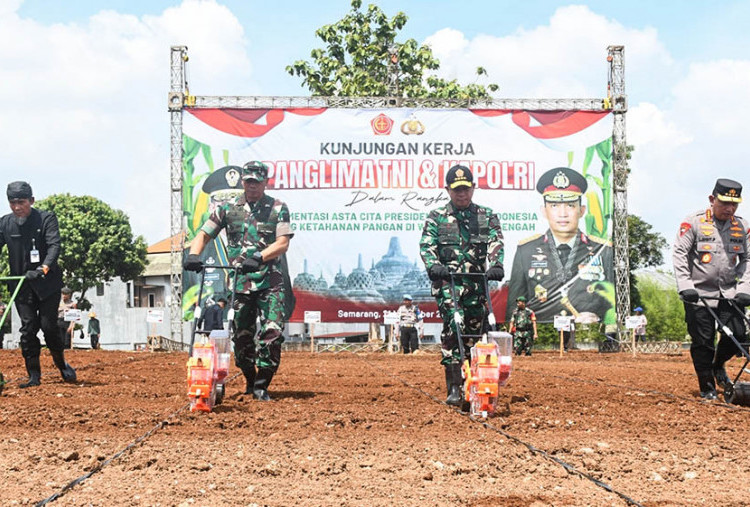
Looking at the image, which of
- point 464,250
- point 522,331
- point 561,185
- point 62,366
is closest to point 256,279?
point 464,250

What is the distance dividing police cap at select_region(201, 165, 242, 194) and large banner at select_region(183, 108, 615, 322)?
0.11 feet

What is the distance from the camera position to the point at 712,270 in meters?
8.45

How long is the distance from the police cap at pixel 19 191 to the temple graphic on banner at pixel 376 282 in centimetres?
1888

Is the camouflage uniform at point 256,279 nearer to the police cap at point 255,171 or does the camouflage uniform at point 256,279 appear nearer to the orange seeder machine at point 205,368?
the police cap at point 255,171

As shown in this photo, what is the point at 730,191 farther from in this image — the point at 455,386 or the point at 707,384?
the point at 455,386

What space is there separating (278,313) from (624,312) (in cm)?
2246

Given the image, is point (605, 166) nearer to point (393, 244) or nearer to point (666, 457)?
point (393, 244)

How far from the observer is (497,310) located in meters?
28.4

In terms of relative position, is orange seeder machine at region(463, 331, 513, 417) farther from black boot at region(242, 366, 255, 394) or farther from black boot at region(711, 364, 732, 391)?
black boot at region(711, 364, 732, 391)

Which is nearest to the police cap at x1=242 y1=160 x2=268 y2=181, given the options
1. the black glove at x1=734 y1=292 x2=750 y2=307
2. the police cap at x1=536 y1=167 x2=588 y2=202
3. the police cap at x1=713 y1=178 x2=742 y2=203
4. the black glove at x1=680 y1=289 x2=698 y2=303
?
the black glove at x1=680 y1=289 x2=698 y2=303

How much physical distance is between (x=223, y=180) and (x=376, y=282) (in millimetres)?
5455

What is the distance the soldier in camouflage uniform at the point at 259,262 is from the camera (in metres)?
7.90

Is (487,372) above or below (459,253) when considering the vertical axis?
below

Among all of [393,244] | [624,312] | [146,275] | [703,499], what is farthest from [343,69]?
[703,499]
